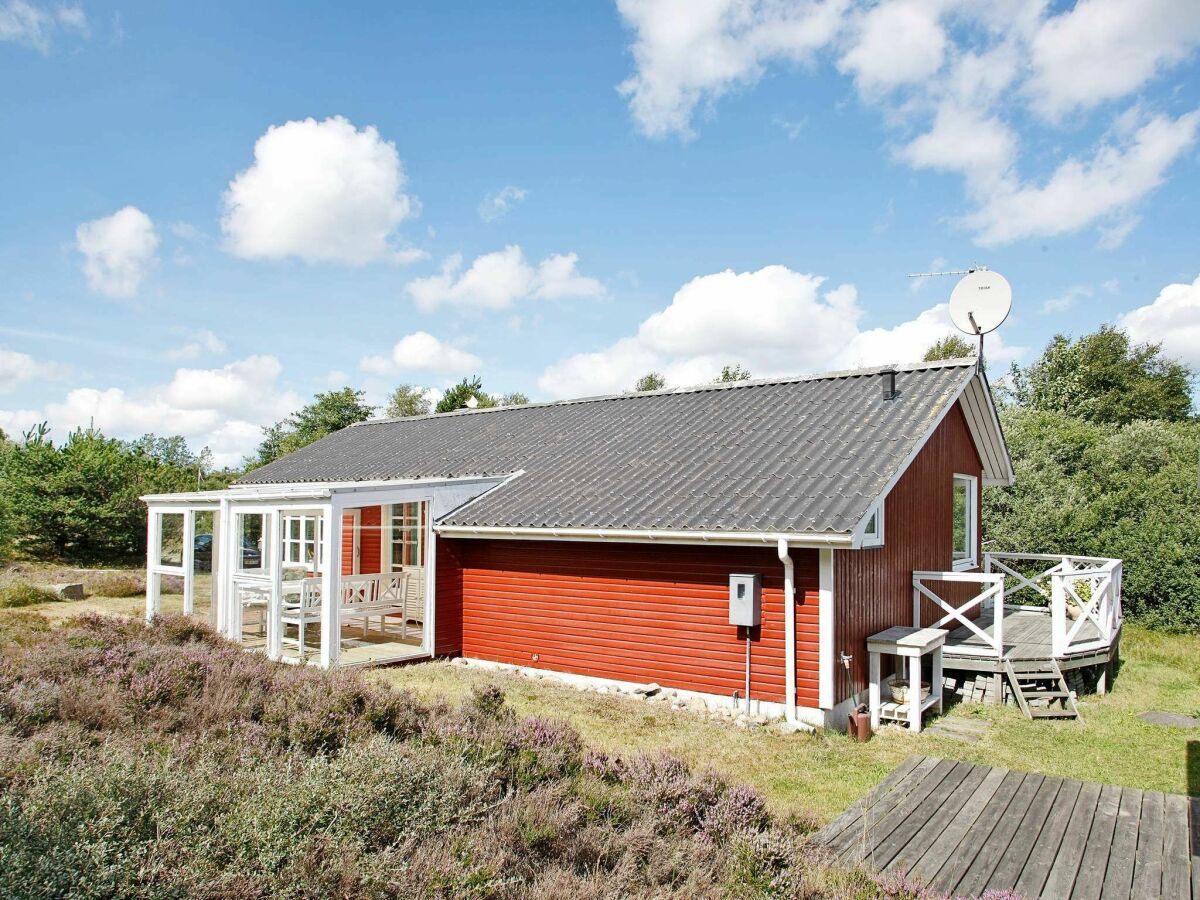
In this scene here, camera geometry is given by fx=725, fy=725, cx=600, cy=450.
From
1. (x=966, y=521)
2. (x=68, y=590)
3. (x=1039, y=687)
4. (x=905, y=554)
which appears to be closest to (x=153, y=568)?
(x=68, y=590)

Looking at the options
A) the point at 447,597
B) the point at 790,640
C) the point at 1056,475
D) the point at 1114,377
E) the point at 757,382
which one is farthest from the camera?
the point at 1114,377

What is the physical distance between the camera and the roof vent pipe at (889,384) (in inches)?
414

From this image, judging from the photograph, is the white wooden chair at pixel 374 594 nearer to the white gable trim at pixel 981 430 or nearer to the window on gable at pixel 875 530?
the window on gable at pixel 875 530

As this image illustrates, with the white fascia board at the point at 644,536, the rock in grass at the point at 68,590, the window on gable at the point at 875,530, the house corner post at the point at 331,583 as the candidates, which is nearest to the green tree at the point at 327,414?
the rock in grass at the point at 68,590

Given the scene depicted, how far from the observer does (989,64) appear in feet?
37.2

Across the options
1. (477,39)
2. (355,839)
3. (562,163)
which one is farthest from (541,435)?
(355,839)

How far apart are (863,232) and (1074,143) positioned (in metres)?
4.09

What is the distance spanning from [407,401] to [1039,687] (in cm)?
4468

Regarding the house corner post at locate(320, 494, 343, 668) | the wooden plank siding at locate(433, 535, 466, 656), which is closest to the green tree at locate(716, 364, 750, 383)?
the wooden plank siding at locate(433, 535, 466, 656)

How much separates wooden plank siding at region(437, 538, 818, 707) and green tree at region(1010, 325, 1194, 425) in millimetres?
28514

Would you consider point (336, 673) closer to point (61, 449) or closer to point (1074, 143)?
point (1074, 143)

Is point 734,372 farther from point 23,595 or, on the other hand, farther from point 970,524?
point 23,595

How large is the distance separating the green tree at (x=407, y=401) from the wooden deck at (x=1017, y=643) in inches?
1632

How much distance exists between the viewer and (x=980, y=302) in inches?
456
